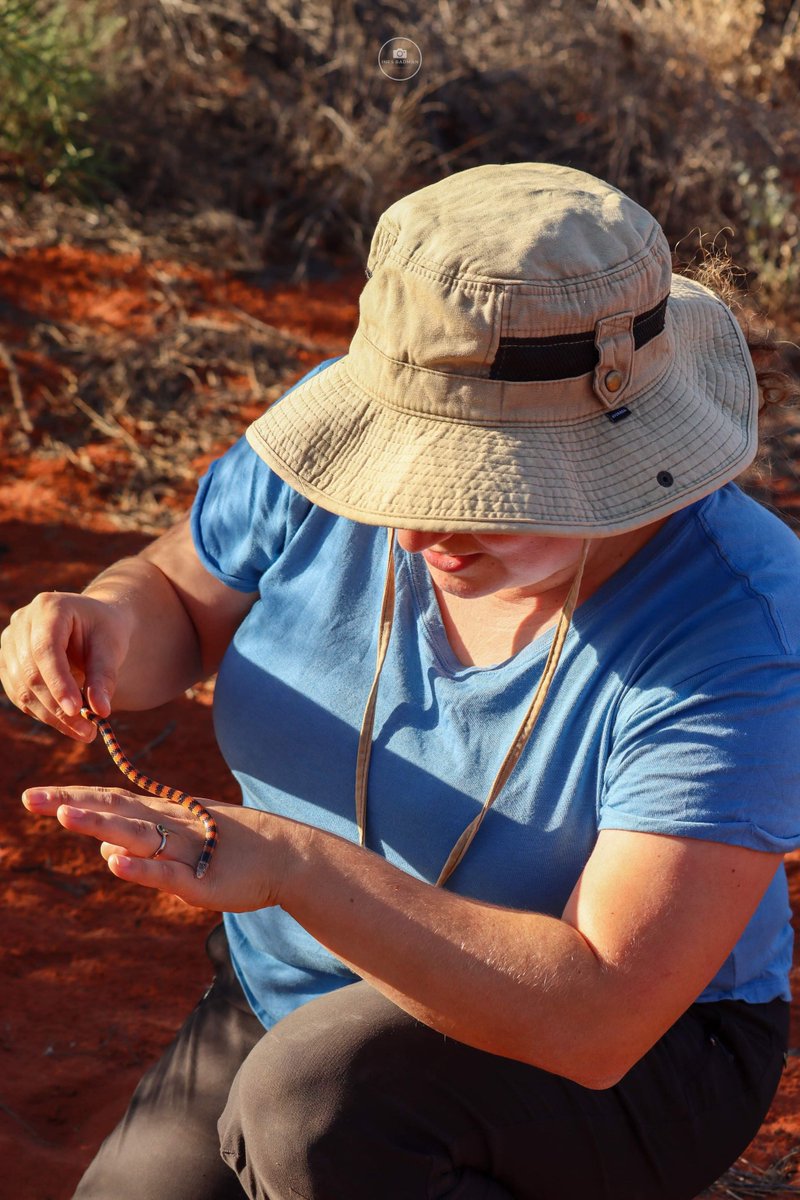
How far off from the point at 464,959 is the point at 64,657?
76 centimetres

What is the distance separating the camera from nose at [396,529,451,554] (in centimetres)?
170

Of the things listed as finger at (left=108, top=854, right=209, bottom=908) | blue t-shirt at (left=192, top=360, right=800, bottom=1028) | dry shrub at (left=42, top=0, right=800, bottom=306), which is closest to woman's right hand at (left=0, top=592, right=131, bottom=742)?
blue t-shirt at (left=192, top=360, right=800, bottom=1028)

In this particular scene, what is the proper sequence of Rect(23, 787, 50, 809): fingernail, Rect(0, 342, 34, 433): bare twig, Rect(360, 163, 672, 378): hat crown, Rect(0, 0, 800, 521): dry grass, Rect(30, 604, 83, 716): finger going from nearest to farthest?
Rect(360, 163, 672, 378): hat crown < Rect(23, 787, 50, 809): fingernail < Rect(30, 604, 83, 716): finger < Rect(0, 342, 34, 433): bare twig < Rect(0, 0, 800, 521): dry grass

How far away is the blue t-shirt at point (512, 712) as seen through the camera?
171cm

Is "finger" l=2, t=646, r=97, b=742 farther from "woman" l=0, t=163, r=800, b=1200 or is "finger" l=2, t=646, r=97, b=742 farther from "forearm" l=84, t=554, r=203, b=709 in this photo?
"forearm" l=84, t=554, r=203, b=709

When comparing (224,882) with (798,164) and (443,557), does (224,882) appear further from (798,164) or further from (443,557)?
(798,164)

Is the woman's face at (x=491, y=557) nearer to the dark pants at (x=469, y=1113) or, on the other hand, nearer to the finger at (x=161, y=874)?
the finger at (x=161, y=874)

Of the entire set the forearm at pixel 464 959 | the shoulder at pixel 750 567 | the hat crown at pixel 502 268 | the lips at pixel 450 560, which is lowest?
the forearm at pixel 464 959

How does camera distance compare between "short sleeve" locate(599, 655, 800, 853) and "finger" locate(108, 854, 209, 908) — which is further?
"short sleeve" locate(599, 655, 800, 853)

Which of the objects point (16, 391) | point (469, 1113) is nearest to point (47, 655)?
point (469, 1113)

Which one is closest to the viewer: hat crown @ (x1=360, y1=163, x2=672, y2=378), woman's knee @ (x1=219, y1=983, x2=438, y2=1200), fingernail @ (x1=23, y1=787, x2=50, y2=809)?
hat crown @ (x1=360, y1=163, x2=672, y2=378)

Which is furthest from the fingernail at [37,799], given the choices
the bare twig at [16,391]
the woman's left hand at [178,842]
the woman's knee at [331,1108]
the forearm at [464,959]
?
the bare twig at [16,391]

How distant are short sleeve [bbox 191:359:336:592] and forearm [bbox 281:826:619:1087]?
0.62m

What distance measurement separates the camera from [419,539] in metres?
1.72
